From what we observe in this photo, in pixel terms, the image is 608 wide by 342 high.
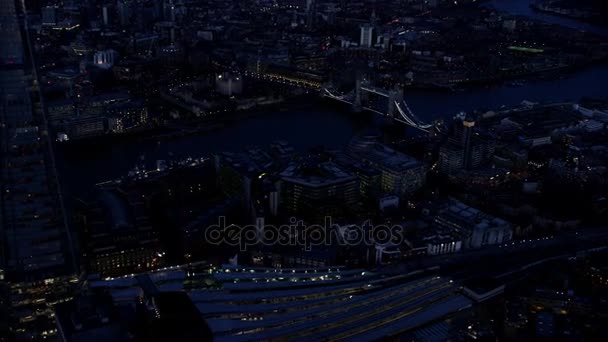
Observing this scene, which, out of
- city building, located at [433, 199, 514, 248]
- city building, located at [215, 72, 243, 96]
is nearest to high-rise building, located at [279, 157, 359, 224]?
city building, located at [433, 199, 514, 248]

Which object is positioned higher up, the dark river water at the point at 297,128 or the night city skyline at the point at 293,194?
the night city skyline at the point at 293,194

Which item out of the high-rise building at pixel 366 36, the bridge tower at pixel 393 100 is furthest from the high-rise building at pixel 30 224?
the high-rise building at pixel 366 36

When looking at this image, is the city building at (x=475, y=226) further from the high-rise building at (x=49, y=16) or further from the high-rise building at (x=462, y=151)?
the high-rise building at (x=49, y=16)

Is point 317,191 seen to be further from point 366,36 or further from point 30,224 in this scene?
point 366,36

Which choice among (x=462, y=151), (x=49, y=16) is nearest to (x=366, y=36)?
(x=49, y=16)

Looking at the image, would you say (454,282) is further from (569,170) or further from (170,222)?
(569,170)

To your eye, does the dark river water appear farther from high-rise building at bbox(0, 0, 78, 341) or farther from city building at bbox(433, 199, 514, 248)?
city building at bbox(433, 199, 514, 248)

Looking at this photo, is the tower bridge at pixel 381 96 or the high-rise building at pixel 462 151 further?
the tower bridge at pixel 381 96
